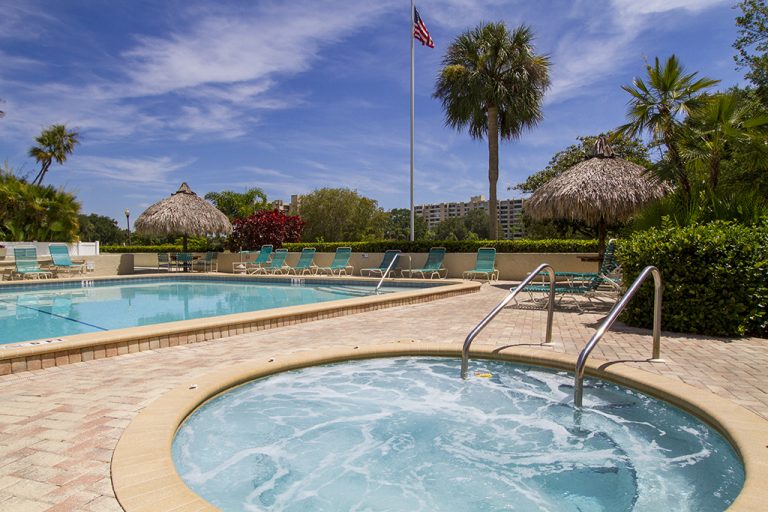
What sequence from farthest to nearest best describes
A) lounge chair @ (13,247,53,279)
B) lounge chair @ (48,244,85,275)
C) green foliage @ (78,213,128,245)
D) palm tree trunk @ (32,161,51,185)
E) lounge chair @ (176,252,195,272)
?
1. green foliage @ (78,213,128,245)
2. palm tree trunk @ (32,161,51,185)
3. lounge chair @ (176,252,195,272)
4. lounge chair @ (48,244,85,275)
5. lounge chair @ (13,247,53,279)

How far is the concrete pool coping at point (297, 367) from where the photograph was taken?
2.05 m

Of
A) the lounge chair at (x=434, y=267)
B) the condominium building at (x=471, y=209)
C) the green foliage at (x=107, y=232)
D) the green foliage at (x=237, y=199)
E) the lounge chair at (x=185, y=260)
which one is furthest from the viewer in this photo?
the condominium building at (x=471, y=209)

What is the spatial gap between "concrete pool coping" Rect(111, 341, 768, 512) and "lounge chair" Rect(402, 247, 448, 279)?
10.2 metres

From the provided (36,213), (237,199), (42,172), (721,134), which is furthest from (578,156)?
(237,199)

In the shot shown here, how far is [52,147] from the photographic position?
103ft

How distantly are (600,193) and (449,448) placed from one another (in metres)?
11.4

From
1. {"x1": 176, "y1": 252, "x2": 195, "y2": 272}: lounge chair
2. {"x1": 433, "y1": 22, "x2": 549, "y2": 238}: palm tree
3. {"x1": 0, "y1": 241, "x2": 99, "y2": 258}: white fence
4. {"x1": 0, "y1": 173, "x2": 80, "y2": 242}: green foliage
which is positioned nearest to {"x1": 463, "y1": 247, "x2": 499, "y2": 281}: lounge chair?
{"x1": 433, "y1": 22, "x2": 549, "y2": 238}: palm tree

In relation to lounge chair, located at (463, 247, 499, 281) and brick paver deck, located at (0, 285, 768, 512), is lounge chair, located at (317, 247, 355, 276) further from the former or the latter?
brick paver deck, located at (0, 285, 768, 512)

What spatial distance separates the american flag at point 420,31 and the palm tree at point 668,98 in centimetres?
1225

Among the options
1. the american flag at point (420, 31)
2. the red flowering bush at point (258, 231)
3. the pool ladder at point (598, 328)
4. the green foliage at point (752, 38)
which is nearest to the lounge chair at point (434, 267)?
the red flowering bush at point (258, 231)

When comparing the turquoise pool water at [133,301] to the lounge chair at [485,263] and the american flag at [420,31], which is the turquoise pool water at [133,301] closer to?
the lounge chair at [485,263]

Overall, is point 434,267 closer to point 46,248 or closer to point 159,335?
point 159,335

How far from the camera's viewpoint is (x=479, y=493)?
283cm

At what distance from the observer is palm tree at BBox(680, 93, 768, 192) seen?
7168 mm
